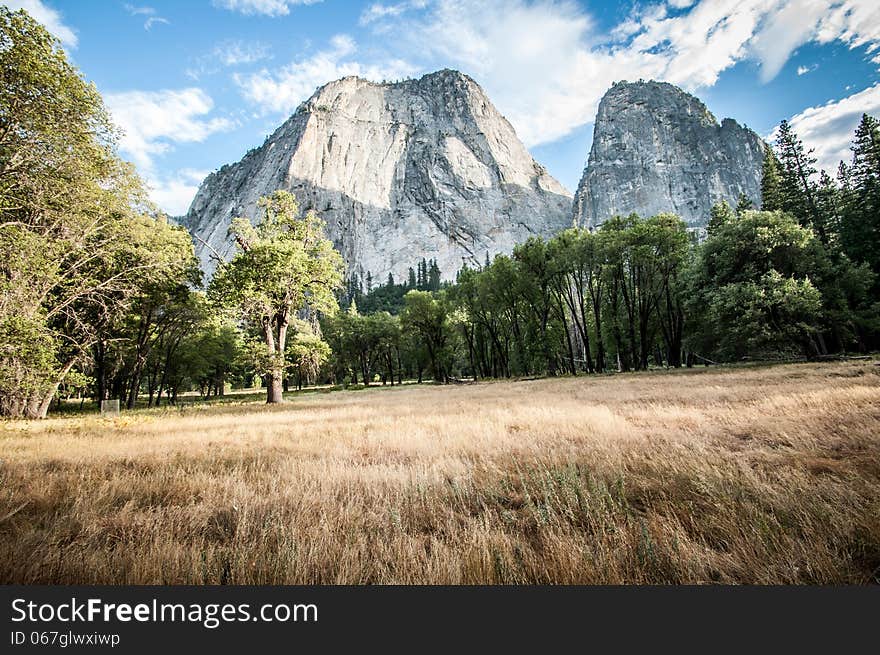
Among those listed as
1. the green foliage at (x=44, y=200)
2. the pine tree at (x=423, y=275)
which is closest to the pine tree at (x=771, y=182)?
the green foliage at (x=44, y=200)

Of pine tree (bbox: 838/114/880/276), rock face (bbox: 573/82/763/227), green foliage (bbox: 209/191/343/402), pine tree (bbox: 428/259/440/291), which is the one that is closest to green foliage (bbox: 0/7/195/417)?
green foliage (bbox: 209/191/343/402)

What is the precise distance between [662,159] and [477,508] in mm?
204119

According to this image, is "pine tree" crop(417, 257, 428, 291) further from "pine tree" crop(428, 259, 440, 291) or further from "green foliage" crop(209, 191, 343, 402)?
"green foliage" crop(209, 191, 343, 402)

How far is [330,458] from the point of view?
5.62 metres

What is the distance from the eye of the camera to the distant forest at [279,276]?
1159 cm

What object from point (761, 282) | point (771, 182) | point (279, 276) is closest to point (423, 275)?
point (771, 182)

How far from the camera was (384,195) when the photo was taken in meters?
182

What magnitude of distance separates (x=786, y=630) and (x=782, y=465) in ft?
10.4

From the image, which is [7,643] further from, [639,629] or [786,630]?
[786,630]

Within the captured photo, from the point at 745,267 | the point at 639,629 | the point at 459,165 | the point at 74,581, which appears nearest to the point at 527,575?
the point at 639,629

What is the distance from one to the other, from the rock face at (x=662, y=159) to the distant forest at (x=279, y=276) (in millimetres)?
130836

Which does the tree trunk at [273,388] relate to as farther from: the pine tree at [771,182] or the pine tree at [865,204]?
the pine tree at [771,182]

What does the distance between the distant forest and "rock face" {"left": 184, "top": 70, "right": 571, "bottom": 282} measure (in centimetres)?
12614

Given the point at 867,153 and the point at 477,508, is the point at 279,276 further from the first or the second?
the point at 867,153
